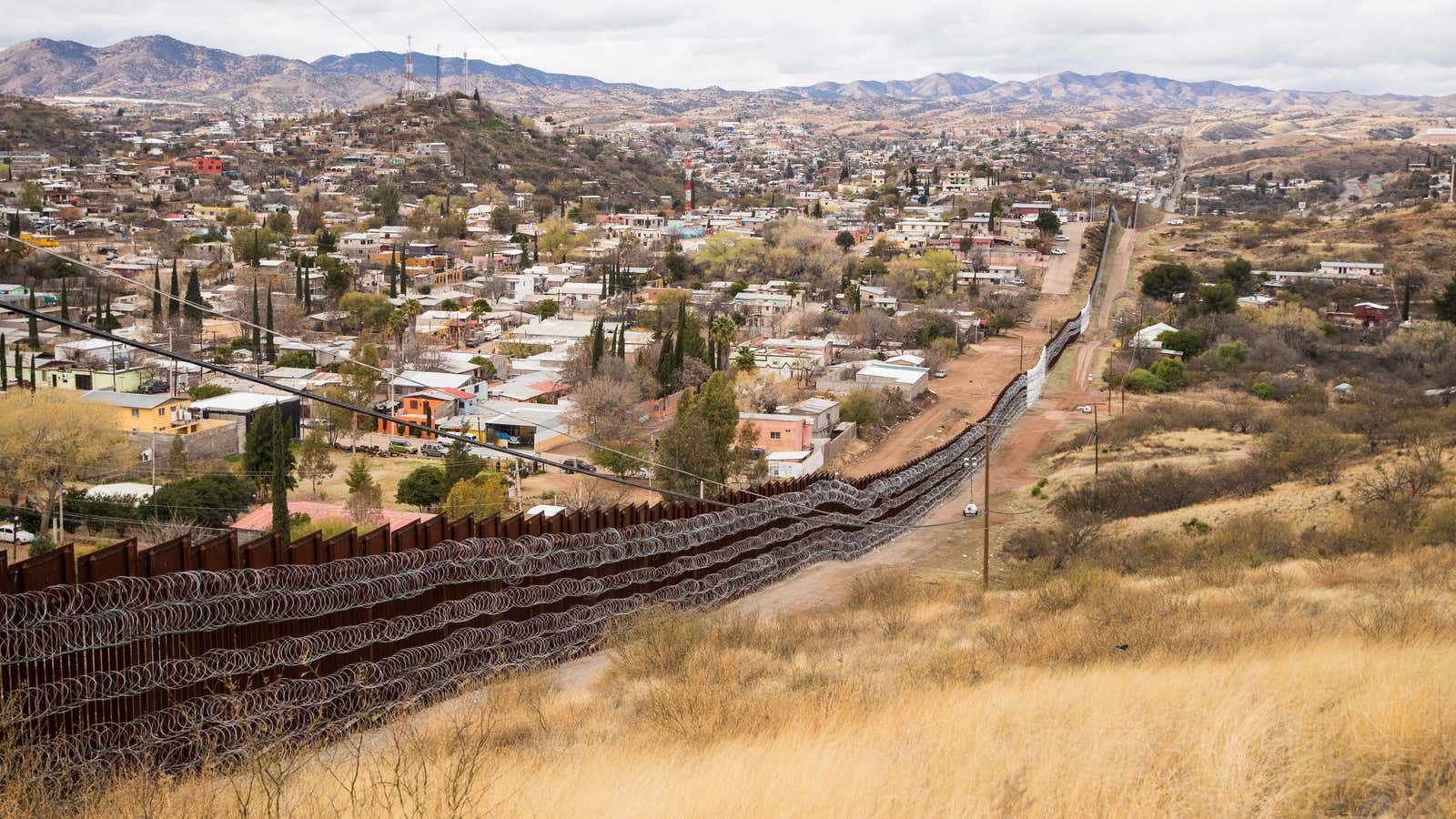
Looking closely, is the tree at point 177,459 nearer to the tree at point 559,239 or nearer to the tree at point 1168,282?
the tree at point 1168,282

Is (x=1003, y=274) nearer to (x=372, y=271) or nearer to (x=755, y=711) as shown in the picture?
(x=372, y=271)

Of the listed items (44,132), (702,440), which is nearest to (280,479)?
(702,440)

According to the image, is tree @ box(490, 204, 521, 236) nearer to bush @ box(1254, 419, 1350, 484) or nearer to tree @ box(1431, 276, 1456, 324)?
tree @ box(1431, 276, 1456, 324)

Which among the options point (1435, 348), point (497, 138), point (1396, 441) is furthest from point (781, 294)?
point (497, 138)

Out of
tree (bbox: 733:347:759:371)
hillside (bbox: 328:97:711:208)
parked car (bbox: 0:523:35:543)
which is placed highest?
hillside (bbox: 328:97:711:208)

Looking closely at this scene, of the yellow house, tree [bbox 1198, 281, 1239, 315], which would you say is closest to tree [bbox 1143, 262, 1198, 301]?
tree [bbox 1198, 281, 1239, 315]
